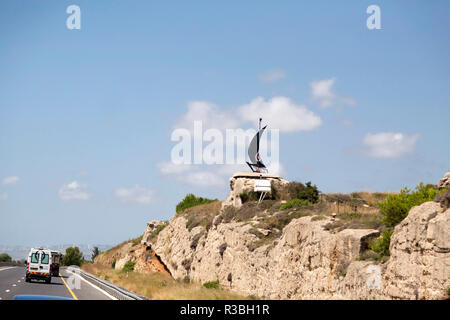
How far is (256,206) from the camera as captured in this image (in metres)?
47.9

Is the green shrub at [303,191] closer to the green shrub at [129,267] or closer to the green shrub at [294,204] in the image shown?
the green shrub at [294,204]

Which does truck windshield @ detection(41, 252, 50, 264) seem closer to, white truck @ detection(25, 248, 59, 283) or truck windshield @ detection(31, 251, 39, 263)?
white truck @ detection(25, 248, 59, 283)

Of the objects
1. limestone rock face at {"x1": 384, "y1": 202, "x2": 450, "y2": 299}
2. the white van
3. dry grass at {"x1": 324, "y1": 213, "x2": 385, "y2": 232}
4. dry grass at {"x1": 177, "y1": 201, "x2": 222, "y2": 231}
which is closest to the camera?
limestone rock face at {"x1": 384, "y1": 202, "x2": 450, "y2": 299}

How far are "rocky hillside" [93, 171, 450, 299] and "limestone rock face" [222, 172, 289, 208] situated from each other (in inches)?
4.4

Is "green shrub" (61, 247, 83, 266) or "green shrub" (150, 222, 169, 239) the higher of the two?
"green shrub" (150, 222, 169, 239)

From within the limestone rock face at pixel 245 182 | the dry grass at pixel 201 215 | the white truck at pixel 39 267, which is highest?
the limestone rock face at pixel 245 182

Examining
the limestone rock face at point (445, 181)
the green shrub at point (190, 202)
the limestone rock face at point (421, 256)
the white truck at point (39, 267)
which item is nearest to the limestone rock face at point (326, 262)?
the limestone rock face at point (421, 256)

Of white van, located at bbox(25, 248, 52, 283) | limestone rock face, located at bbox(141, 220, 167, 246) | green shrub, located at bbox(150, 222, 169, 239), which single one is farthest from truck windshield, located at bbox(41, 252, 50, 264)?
limestone rock face, located at bbox(141, 220, 167, 246)

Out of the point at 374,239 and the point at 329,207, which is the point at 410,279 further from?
the point at 329,207

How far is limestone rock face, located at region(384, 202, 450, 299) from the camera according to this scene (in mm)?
18688

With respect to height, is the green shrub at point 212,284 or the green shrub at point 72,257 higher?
the green shrub at point 212,284

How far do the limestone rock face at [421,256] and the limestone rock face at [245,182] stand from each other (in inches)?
1179

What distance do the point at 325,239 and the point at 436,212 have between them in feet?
29.6

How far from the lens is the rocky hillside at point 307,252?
1989 cm
